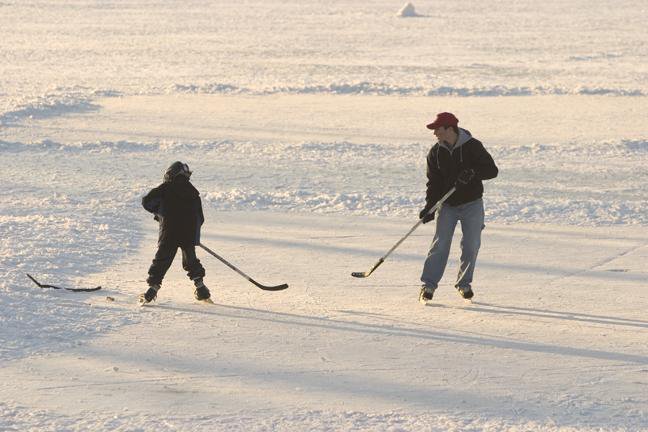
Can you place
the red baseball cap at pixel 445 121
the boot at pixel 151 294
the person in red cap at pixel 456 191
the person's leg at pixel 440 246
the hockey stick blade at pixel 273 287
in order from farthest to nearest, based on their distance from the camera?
the hockey stick blade at pixel 273 287 → the person's leg at pixel 440 246 → the boot at pixel 151 294 → the person in red cap at pixel 456 191 → the red baseball cap at pixel 445 121

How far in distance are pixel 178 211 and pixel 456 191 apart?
A: 1.77 m

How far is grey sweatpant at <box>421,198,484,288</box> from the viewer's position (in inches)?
287

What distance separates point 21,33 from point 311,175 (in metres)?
26.6

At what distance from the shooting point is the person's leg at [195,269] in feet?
23.7

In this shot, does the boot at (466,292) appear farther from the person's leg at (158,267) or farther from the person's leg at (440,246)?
the person's leg at (158,267)

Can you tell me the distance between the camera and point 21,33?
121 feet

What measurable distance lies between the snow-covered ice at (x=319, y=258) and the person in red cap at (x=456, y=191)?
25cm

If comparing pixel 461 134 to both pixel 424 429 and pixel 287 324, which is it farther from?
pixel 424 429

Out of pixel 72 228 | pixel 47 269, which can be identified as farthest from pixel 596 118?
pixel 47 269

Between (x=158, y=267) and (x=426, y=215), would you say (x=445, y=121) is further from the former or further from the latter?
(x=158, y=267)

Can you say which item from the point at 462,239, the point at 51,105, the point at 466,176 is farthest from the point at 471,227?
the point at 51,105

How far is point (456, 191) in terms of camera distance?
7219 mm

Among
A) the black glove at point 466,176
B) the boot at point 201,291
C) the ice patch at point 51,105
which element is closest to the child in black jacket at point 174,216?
the boot at point 201,291

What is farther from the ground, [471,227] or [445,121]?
[445,121]
